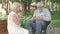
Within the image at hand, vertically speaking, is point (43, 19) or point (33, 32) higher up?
point (43, 19)

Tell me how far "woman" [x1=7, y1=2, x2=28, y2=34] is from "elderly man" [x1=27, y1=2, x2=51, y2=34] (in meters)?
0.16

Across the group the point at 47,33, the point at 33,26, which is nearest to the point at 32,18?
the point at 33,26

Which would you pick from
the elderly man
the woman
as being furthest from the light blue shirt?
the woman

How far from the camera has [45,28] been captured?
3.74 m

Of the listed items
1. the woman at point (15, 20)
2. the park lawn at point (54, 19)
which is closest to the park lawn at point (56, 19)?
the park lawn at point (54, 19)

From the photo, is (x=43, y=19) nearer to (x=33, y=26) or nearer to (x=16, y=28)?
(x=33, y=26)

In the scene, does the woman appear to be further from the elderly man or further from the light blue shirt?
the light blue shirt

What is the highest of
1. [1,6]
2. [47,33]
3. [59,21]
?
[1,6]

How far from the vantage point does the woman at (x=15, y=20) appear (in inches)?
145

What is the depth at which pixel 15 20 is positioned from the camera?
3.71 m

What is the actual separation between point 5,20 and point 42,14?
28.0 inches

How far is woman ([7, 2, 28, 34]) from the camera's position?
3688 millimetres

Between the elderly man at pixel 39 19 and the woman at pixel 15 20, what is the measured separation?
165mm

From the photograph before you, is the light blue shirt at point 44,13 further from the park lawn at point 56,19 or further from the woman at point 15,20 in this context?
the woman at point 15,20
